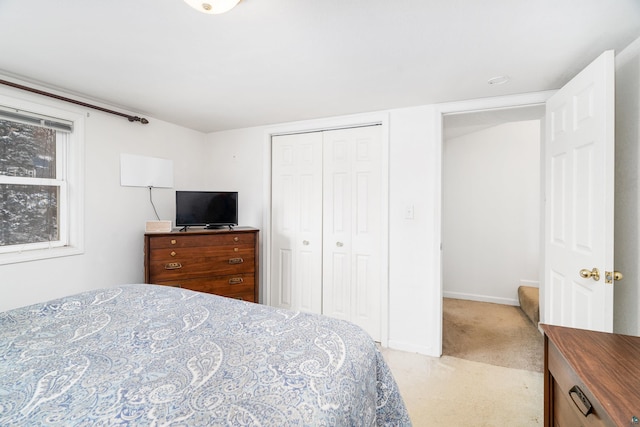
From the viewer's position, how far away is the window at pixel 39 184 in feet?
6.66

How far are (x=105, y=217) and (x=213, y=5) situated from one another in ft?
7.08

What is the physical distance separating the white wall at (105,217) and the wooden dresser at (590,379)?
309 cm

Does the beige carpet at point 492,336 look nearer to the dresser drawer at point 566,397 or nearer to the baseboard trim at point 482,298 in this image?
the baseboard trim at point 482,298

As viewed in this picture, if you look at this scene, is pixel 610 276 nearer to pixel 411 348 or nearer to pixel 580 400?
pixel 580 400

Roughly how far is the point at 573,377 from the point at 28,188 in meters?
3.32

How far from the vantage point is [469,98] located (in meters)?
2.35

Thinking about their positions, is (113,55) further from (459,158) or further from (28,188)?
(459,158)

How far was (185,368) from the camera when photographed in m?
0.91

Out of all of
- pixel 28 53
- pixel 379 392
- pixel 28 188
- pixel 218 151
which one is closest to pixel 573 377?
pixel 379 392

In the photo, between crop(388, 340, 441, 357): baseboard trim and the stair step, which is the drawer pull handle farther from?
the stair step

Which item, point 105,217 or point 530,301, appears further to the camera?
point 530,301

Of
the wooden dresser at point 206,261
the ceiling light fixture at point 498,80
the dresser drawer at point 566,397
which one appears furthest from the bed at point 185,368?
the ceiling light fixture at point 498,80

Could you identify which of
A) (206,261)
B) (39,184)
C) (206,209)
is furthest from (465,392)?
(39,184)

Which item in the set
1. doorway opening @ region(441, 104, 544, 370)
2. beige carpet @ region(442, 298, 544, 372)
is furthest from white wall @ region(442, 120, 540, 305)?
beige carpet @ region(442, 298, 544, 372)
